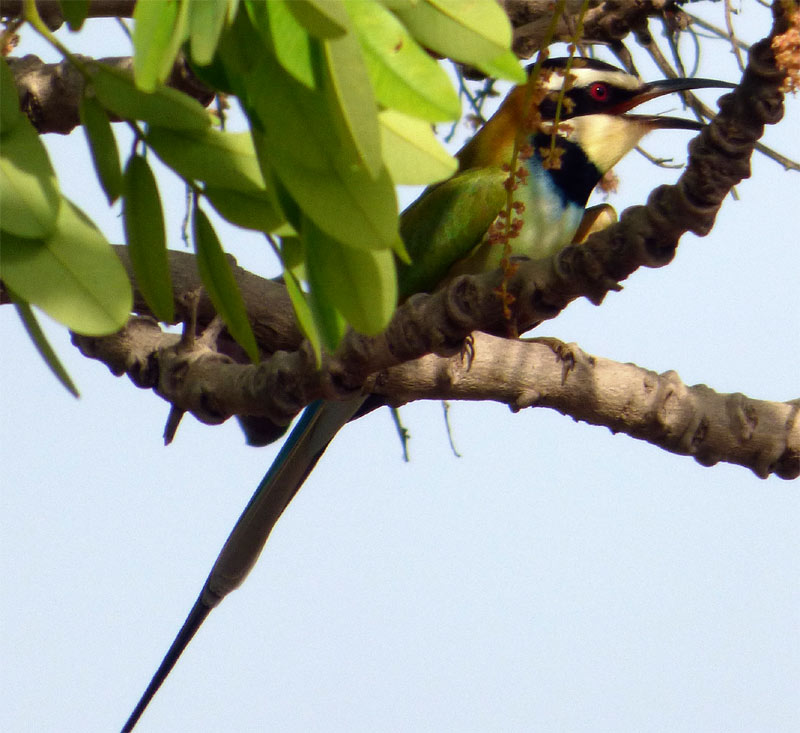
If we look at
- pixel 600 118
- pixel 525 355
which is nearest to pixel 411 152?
pixel 525 355

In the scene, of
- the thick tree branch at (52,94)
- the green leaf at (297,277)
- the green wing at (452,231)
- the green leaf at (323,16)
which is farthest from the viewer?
the green wing at (452,231)

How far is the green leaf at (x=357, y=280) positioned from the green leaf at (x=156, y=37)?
7.3 inches

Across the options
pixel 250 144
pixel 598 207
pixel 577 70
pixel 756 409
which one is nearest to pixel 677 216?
pixel 250 144

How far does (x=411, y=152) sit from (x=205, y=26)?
16 centimetres

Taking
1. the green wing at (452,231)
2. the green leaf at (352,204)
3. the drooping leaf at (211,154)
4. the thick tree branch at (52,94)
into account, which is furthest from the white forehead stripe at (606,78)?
the green leaf at (352,204)

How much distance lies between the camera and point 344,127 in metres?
0.66

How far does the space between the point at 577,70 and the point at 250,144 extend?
2255 millimetres

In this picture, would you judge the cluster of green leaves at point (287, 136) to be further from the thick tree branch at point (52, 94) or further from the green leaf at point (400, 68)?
the thick tree branch at point (52, 94)

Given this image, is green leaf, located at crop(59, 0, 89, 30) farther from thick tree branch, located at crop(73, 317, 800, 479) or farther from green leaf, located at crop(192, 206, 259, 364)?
thick tree branch, located at crop(73, 317, 800, 479)

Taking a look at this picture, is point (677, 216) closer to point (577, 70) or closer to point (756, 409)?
point (756, 409)

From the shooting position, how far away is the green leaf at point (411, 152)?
734 mm

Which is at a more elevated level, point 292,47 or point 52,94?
point 52,94

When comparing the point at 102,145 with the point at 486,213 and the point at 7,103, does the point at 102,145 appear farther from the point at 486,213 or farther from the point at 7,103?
the point at 486,213

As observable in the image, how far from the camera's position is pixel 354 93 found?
629 millimetres
